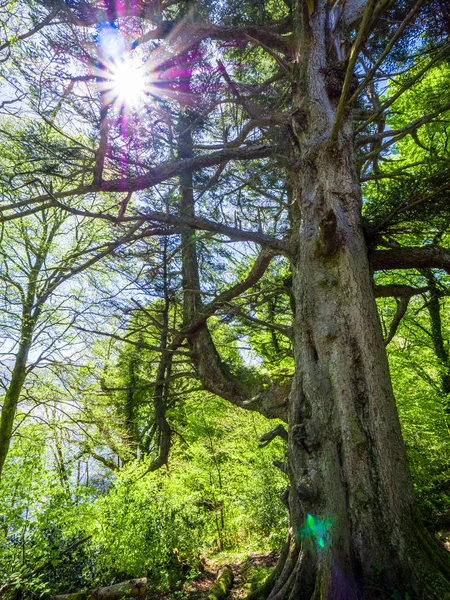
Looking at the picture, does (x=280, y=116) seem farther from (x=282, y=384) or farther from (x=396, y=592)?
(x=396, y=592)

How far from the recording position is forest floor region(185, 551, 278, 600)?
4.34 meters

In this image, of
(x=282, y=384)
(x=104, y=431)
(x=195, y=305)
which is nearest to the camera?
(x=282, y=384)

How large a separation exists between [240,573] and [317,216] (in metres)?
5.84

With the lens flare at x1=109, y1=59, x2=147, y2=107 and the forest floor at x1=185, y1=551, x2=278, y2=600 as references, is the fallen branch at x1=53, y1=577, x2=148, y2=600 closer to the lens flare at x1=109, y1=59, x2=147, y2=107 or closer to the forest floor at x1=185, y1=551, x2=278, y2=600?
the forest floor at x1=185, y1=551, x2=278, y2=600

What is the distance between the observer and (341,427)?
2420mm

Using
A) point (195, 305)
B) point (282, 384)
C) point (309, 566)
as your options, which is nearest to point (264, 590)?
point (309, 566)

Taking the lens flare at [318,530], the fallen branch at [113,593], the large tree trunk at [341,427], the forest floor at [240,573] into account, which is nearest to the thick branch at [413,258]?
the large tree trunk at [341,427]

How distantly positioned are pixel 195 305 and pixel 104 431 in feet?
18.3

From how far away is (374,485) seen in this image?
221 centimetres

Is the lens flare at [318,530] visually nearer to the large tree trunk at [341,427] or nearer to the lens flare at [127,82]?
the large tree trunk at [341,427]

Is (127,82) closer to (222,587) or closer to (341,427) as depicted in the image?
(341,427)

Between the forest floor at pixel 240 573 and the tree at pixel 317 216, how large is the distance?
82.1 inches

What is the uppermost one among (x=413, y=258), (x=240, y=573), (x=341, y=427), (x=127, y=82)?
(x=127, y=82)

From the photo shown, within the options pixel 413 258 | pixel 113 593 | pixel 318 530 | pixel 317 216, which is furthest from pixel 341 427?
pixel 113 593
